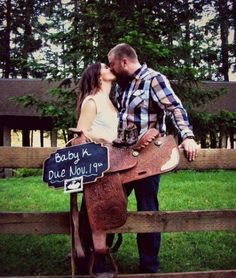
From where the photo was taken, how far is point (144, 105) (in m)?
2.94

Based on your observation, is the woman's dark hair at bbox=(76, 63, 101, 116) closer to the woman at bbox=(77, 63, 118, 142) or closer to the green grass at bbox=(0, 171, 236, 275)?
the woman at bbox=(77, 63, 118, 142)

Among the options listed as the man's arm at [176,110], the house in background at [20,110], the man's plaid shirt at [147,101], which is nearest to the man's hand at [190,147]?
the man's arm at [176,110]

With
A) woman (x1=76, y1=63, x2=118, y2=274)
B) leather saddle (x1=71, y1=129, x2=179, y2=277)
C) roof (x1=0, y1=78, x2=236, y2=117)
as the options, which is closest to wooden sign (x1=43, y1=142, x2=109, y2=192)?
leather saddle (x1=71, y1=129, x2=179, y2=277)

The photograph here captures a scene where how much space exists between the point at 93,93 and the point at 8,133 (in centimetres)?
1713

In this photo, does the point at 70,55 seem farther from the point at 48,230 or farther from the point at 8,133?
the point at 8,133

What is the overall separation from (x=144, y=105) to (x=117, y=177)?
1.99 ft

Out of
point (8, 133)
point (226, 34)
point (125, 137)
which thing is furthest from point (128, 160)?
point (226, 34)

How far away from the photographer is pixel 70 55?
938cm

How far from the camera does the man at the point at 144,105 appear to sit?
115 inches

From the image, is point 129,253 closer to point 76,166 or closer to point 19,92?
point 76,166

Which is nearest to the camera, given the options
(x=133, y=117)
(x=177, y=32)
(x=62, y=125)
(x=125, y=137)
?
(x=125, y=137)

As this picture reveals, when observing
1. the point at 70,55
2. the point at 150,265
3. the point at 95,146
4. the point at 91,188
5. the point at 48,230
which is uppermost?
the point at 70,55

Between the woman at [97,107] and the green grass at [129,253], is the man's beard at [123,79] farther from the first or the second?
the green grass at [129,253]

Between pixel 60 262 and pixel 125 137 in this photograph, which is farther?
pixel 60 262
